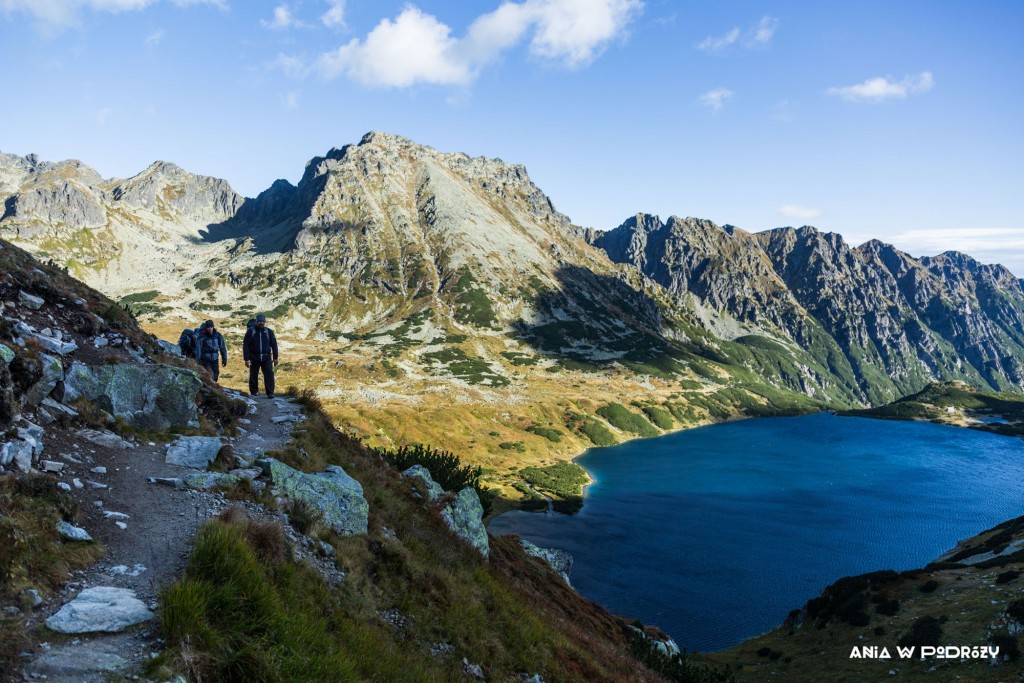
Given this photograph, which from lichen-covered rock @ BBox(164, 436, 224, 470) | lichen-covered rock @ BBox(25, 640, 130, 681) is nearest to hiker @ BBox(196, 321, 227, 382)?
lichen-covered rock @ BBox(164, 436, 224, 470)

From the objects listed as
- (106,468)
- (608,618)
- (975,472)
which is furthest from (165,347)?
(975,472)

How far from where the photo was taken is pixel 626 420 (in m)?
160

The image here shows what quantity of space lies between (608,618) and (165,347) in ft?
90.8

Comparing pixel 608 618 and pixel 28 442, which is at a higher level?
pixel 28 442

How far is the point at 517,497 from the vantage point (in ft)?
283

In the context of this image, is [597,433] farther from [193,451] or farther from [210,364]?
[193,451]

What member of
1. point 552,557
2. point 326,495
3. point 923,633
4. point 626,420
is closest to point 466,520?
point 326,495

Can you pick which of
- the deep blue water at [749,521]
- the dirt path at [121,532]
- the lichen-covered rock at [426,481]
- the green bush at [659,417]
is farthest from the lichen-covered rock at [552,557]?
the green bush at [659,417]

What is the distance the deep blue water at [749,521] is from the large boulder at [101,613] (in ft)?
181

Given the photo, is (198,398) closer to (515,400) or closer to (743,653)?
(743,653)

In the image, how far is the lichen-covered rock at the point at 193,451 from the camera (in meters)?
11.8

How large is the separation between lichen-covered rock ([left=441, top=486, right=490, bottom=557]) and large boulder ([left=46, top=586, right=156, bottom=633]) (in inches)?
484

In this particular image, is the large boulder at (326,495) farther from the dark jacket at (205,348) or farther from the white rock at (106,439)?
the dark jacket at (205,348)

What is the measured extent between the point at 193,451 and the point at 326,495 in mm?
3455
